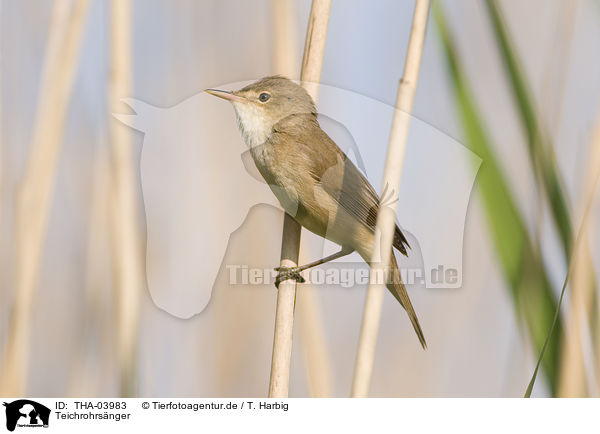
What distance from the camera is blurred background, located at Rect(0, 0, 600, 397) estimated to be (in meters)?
1.39

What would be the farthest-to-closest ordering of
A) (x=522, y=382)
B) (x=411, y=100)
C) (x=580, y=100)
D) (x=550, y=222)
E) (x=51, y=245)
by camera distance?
(x=51, y=245) < (x=580, y=100) < (x=522, y=382) < (x=550, y=222) < (x=411, y=100)

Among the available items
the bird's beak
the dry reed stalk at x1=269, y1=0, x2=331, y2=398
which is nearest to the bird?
the bird's beak

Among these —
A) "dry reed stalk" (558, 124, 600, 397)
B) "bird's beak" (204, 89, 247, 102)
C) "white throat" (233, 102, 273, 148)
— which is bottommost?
"dry reed stalk" (558, 124, 600, 397)

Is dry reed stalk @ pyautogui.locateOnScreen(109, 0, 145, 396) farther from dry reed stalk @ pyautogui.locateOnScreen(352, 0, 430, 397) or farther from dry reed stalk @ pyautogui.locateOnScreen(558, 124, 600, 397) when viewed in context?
dry reed stalk @ pyautogui.locateOnScreen(558, 124, 600, 397)

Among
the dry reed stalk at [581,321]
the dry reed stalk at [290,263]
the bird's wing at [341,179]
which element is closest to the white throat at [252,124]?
the bird's wing at [341,179]

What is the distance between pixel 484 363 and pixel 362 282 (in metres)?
0.44

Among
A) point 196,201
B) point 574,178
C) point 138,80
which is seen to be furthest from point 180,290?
point 574,178

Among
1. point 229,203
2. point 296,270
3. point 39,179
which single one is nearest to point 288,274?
point 296,270

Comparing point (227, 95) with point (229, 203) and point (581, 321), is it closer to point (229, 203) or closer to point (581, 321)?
point (229, 203)

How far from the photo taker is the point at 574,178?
154cm

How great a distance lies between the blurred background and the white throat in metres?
0.04

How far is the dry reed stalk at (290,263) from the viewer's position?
1319mm

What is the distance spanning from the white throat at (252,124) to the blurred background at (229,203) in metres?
0.04

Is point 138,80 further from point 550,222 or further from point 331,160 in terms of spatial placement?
point 550,222
